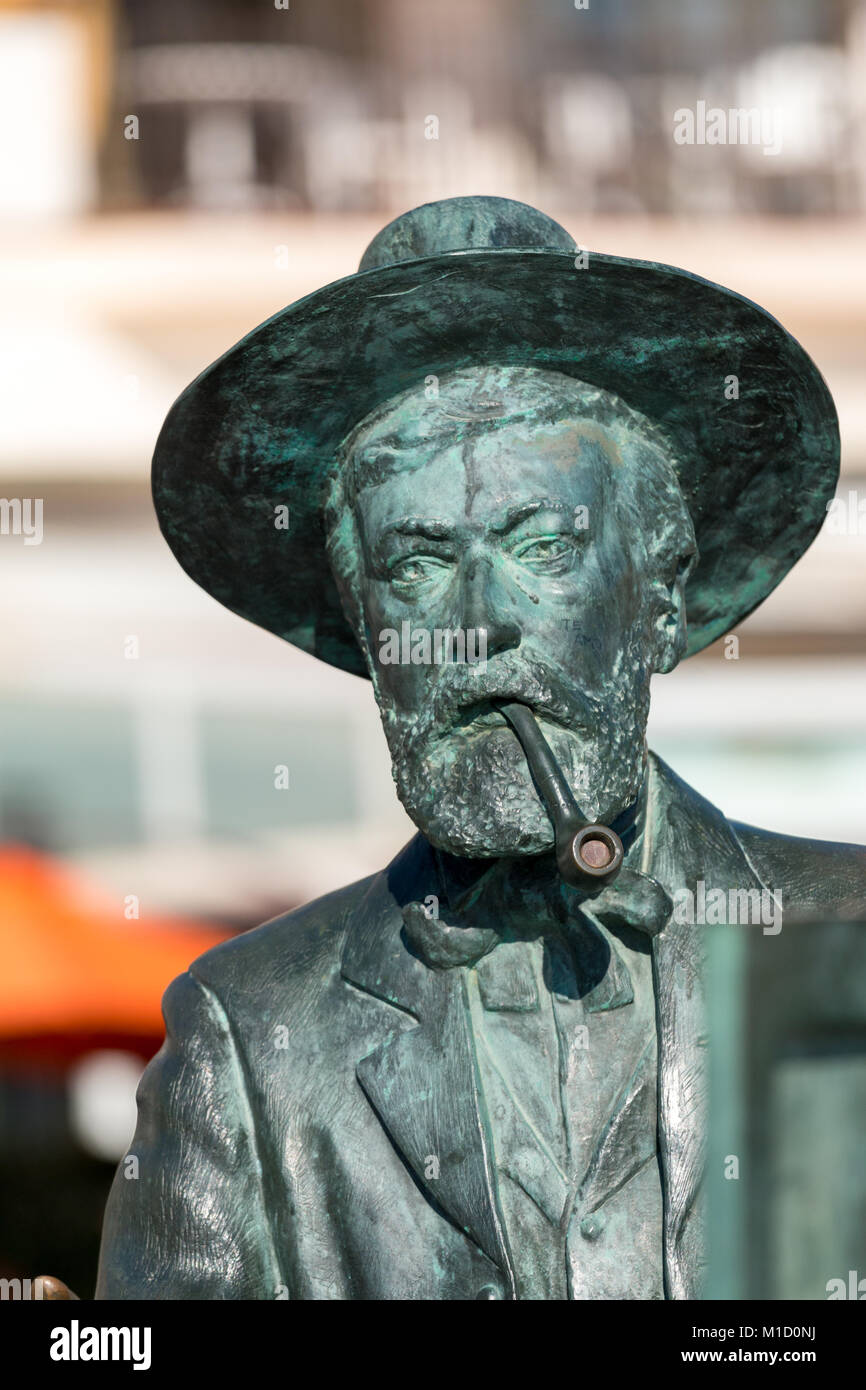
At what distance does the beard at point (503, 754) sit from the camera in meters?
2.32

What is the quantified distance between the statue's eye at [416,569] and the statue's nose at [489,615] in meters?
0.08

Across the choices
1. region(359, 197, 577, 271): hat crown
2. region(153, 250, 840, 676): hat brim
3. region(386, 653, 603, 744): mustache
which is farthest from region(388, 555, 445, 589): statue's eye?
region(359, 197, 577, 271): hat crown

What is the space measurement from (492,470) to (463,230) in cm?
33

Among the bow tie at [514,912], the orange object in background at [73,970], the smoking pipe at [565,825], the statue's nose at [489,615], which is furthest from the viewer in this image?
the orange object in background at [73,970]

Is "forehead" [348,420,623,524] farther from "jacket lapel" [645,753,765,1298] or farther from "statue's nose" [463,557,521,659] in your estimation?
"jacket lapel" [645,753,765,1298]

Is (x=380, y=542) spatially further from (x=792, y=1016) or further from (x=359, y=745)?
(x=359, y=745)

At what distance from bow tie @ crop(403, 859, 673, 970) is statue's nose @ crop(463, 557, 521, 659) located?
307 millimetres

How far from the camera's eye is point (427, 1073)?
241 centimetres

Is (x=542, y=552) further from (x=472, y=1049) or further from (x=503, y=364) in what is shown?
(x=472, y=1049)

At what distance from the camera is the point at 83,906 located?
7.73 m

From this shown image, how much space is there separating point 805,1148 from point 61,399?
7891 millimetres

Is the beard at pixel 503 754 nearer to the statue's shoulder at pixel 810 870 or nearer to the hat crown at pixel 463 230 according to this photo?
the statue's shoulder at pixel 810 870

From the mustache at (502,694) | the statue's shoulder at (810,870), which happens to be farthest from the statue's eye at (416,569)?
the statue's shoulder at (810,870)
